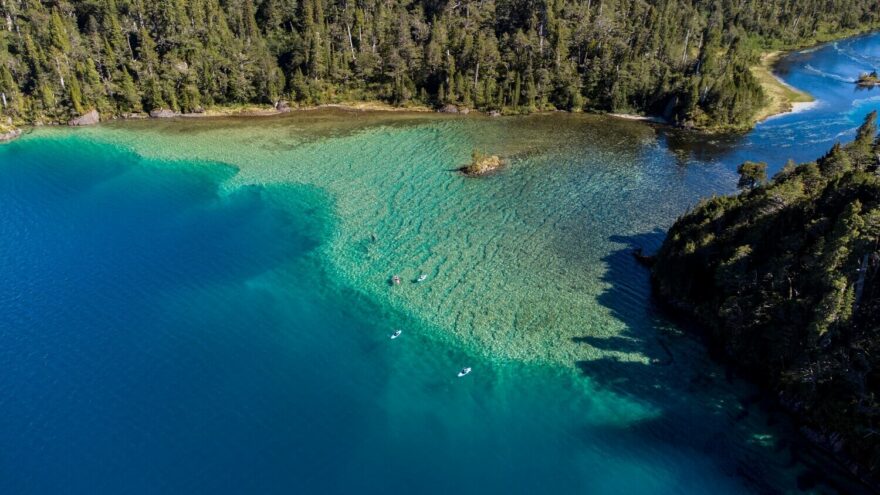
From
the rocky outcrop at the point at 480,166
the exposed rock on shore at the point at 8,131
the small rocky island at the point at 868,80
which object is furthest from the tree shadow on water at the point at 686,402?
the small rocky island at the point at 868,80

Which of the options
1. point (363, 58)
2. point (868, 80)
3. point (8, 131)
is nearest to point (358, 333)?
point (363, 58)

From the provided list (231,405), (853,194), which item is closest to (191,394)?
(231,405)

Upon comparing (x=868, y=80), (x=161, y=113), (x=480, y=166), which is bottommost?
(x=480, y=166)

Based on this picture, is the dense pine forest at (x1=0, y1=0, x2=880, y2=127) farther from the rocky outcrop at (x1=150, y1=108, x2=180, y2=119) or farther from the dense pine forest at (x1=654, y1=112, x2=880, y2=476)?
the dense pine forest at (x1=654, y1=112, x2=880, y2=476)

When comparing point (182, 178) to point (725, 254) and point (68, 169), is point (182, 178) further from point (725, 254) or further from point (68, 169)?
point (725, 254)

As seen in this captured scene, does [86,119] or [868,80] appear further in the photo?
[868,80]

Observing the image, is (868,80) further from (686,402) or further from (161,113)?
(161,113)
